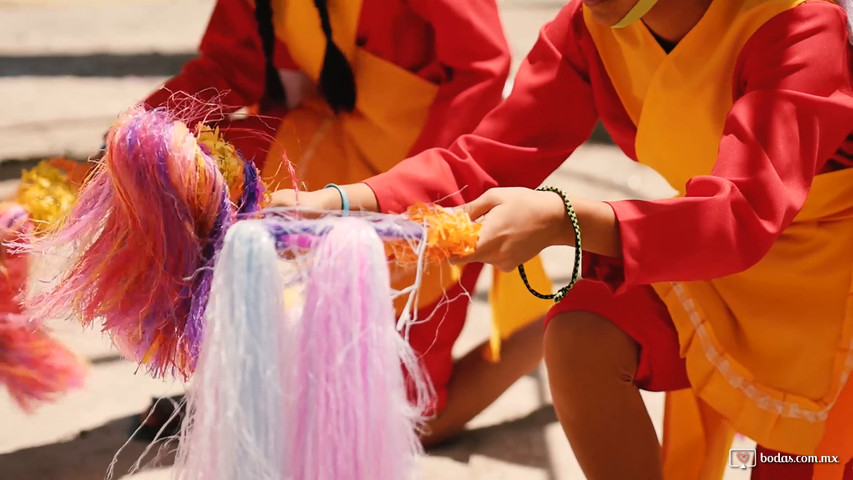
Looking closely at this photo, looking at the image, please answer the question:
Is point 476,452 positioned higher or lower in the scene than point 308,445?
lower

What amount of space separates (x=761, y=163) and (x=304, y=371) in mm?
487

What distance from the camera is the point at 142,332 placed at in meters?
0.92

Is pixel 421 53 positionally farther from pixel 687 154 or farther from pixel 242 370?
pixel 242 370

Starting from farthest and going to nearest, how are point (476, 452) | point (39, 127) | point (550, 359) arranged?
1. point (39, 127)
2. point (476, 452)
3. point (550, 359)

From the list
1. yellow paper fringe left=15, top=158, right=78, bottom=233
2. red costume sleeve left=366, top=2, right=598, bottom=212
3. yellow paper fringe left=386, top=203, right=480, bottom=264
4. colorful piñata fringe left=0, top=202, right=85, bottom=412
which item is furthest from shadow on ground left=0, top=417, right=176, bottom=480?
yellow paper fringe left=386, top=203, right=480, bottom=264

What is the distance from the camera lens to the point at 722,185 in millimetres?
963

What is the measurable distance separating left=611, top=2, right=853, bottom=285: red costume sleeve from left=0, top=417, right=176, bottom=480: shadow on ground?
2.76 ft

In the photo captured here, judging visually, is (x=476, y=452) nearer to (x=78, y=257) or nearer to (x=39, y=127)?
(x=78, y=257)

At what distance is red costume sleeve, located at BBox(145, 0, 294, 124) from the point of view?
5.19 feet

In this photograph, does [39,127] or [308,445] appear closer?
[308,445]

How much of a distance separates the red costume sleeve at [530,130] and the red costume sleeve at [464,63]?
0.15 meters

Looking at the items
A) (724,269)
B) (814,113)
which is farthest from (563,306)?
(814,113)

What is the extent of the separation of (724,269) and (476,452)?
70 cm

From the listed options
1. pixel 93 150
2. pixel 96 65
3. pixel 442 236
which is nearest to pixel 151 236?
pixel 442 236
